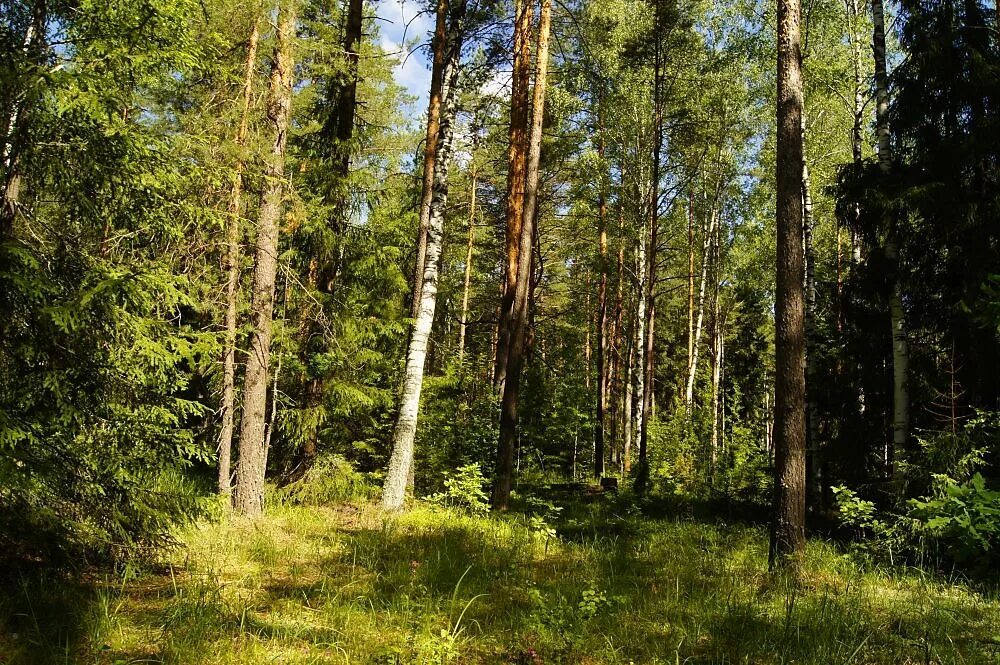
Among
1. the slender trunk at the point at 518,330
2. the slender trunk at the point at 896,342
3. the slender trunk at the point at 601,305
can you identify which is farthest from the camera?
the slender trunk at the point at 601,305

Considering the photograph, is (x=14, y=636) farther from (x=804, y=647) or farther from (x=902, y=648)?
(x=902, y=648)

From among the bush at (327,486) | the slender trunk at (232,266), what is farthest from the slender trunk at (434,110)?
the slender trunk at (232,266)

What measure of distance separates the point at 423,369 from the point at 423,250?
230 centimetres

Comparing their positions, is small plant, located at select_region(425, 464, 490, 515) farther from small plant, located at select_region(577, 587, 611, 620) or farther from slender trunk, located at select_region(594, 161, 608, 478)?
slender trunk, located at select_region(594, 161, 608, 478)

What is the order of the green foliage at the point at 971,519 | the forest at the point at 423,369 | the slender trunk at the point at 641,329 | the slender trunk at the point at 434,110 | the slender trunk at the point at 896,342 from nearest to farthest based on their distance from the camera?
the green foliage at the point at 971,519 → the forest at the point at 423,369 → the slender trunk at the point at 896,342 → the slender trunk at the point at 434,110 → the slender trunk at the point at 641,329

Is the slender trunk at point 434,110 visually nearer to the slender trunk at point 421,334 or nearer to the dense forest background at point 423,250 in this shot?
the dense forest background at point 423,250

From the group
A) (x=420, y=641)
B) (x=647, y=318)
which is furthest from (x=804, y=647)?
(x=647, y=318)

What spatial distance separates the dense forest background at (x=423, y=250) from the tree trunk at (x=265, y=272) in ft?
0.12

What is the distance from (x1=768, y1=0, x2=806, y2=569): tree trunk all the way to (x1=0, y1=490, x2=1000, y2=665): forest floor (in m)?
0.60

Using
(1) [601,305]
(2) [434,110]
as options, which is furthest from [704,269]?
(2) [434,110]

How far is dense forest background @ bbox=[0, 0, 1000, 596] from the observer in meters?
4.27

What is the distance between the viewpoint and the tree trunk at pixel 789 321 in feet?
20.5

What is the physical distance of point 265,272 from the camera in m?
7.54

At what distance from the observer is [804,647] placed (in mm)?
4039
